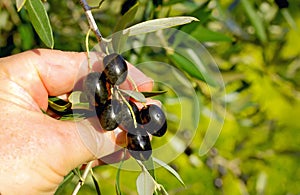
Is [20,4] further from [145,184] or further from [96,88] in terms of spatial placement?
[145,184]

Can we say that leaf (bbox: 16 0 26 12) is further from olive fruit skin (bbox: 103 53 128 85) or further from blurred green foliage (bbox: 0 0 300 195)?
blurred green foliage (bbox: 0 0 300 195)

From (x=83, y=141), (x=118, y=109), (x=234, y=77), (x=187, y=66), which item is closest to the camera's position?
(x=118, y=109)

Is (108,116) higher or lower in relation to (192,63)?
higher

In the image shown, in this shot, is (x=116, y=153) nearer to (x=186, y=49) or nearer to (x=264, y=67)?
(x=186, y=49)

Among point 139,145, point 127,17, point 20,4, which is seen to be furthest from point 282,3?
point 20,4

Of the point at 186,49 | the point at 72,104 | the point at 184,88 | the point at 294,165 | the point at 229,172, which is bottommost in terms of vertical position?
the point at 294,165

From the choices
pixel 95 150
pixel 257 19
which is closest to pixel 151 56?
pixel 257 19
